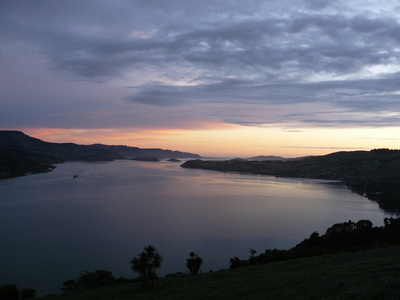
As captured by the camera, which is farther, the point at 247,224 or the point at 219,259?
the point at 247,224

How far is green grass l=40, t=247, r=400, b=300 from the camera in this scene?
25.1 feet

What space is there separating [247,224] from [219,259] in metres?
12.8

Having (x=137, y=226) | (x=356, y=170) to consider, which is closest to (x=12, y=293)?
(x=137, y=226)

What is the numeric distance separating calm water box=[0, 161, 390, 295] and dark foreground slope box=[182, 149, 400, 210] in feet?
40.9

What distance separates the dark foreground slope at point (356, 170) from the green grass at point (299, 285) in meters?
48.1

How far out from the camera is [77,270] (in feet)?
73.9

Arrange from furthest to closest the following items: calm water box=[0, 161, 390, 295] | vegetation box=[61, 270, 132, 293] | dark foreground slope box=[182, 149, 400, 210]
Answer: dark foreground slope box=[182, 149, 400, 210], calm water box=[0, 161, 390, 295], vegetation box=[61, 270, 132, 293]

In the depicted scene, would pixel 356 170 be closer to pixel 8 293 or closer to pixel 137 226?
pixel 137 226

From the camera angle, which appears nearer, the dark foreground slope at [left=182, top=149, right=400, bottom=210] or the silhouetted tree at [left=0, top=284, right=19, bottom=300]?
the silhouetted tree at [left=0, top=284, right=19, bottom=300]

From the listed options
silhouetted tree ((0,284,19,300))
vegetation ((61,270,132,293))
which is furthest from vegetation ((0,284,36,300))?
vegetation ((61,270,132,293))

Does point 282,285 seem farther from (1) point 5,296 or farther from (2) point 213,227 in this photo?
(2) point 213,227

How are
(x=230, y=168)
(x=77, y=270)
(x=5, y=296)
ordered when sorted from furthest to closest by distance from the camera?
(x=230, y=168) → (x=77, y=270) → (x=5, y=296)

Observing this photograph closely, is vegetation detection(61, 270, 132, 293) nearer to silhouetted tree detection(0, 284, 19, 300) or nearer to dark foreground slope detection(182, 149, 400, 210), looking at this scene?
silhouetted tree detection(0, 284, 19, 300)

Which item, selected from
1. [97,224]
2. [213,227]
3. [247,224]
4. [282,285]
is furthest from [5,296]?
[247,224]
